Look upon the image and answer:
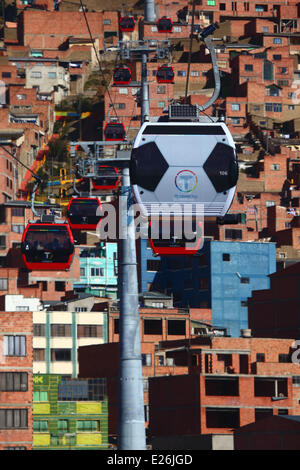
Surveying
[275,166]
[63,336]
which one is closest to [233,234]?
[275,166]

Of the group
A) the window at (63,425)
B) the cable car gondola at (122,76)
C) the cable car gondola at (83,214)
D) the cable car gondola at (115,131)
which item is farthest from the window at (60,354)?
A: the cable car gondola at (83,214)

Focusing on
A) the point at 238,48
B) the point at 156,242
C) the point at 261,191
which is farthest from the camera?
the point at 238,48

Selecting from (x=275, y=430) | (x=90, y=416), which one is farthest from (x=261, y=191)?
(x=275, y=430)

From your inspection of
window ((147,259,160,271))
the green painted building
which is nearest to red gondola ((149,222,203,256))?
the green painted building

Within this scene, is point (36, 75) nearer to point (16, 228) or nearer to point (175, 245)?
point (16, 228)

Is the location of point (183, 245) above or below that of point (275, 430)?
above

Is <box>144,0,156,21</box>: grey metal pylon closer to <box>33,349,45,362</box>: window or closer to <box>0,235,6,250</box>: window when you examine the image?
<box>33,349,45,362</box>: window

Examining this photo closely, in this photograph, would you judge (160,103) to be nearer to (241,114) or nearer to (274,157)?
(241,114)
